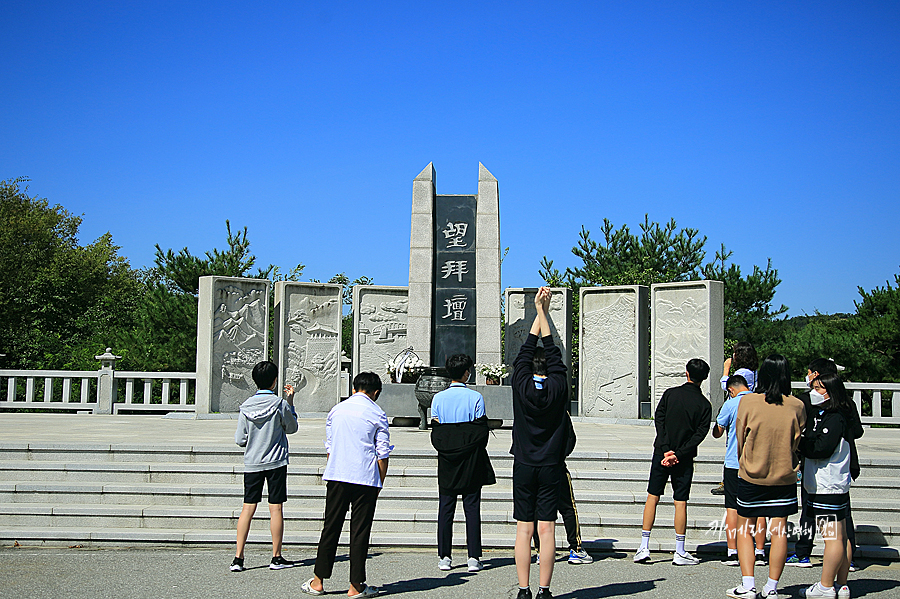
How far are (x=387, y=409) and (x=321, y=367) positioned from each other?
3498 millimetres

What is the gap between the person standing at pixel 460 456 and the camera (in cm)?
547

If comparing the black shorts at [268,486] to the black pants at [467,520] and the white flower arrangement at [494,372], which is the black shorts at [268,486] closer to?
the black pants at [467,520]

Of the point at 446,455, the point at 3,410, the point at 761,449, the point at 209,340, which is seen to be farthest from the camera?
the point at 3,410

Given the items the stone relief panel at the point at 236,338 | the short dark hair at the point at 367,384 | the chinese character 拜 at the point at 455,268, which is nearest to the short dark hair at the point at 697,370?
the short dark hair at the point at 367,384

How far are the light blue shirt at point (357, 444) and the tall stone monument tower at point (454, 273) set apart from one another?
9055 millimetres

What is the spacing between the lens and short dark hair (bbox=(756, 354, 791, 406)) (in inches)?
188

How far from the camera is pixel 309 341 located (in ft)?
49.9

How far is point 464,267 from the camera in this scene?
14484 mm

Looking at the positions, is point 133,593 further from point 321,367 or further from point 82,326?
point 82,326

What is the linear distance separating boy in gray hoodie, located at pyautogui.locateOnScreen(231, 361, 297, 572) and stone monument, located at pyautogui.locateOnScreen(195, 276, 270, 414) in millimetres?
8958

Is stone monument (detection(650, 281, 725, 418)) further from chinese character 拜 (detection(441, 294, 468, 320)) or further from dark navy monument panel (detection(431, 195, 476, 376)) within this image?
chinese character 拜 (detection(441, 294, 468, 320))

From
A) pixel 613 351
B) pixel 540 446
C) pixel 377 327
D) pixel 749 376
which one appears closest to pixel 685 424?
pixel 749 376

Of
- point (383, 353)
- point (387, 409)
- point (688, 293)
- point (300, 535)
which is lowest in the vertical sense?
point (300, 535)

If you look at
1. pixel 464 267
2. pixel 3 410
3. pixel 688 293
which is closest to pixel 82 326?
pixel 3 410
